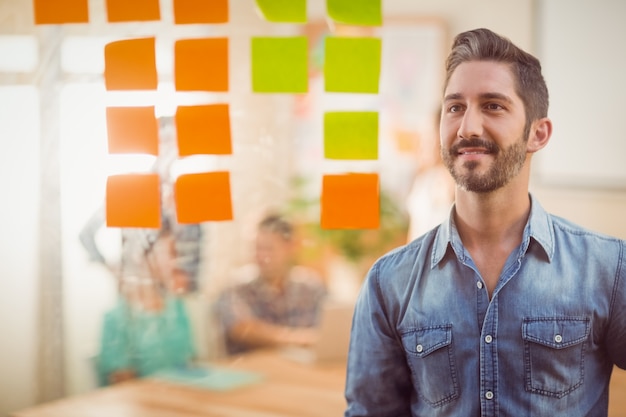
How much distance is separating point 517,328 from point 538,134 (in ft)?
1.00

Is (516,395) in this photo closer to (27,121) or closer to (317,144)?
(27,121)

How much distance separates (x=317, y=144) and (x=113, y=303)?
72.0 inches

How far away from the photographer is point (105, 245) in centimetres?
156

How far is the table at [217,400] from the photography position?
1613 millimetres

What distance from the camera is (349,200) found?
51.2 inches

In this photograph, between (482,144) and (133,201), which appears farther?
(133,201)

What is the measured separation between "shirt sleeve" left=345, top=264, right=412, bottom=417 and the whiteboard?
941 millimetres

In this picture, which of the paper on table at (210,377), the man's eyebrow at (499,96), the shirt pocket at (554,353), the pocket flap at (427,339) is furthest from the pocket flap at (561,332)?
the paper on table at (210,377)

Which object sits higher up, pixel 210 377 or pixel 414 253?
pixel 414 253

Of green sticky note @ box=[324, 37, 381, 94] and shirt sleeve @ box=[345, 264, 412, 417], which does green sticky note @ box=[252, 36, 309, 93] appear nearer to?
green sticky note @ box=[324, 37, 381, 94]

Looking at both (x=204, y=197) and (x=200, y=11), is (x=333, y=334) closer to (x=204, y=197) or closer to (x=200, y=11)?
(x=204, y=197)

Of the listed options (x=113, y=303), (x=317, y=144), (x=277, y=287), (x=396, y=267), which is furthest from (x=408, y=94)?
(x=396, y=267)

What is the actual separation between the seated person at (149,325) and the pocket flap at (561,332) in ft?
2.77

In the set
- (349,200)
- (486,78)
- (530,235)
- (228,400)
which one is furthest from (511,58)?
(228,400)
